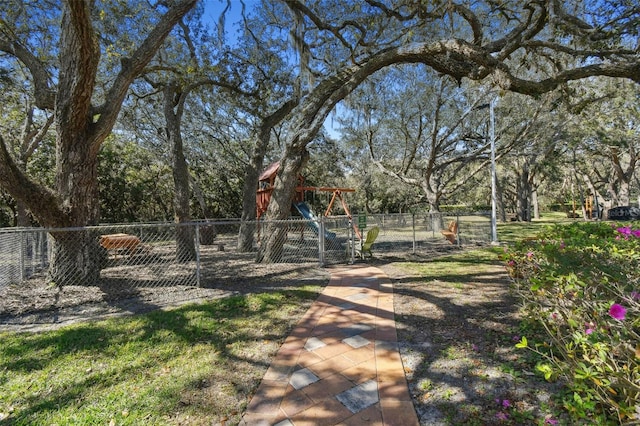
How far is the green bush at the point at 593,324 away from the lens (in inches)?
61.7

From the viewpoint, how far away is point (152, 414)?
2342 millimetres

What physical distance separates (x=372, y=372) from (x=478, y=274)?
4745 millimetres

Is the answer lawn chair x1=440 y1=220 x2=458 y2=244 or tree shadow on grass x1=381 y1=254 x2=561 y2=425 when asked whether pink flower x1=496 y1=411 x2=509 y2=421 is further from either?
lawn chair x1=440 y1=220 x2=458 y2=244

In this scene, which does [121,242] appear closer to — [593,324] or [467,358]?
[467,358]

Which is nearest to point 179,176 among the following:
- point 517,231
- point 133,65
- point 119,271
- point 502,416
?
point 119,271

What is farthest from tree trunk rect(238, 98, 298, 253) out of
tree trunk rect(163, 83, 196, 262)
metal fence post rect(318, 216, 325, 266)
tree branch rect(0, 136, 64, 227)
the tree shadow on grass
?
the tree shadow on grass

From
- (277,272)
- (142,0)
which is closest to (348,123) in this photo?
(142,0)

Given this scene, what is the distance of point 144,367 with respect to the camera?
3021 mm

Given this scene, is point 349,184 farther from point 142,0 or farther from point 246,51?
point 142,0

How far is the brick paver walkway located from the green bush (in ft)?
3.53

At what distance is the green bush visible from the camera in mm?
1567

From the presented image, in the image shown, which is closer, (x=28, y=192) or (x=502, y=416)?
(x=502, y=416)

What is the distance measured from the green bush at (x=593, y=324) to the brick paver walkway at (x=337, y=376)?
3.53ft

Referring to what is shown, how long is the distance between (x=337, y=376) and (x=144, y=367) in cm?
189
